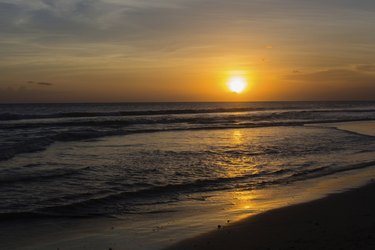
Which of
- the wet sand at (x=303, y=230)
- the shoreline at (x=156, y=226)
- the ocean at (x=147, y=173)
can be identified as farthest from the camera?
the ocean at (x=147, y=173)

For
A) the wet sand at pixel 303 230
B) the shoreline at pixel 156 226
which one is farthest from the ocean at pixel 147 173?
the wet sand at pixel 303 230

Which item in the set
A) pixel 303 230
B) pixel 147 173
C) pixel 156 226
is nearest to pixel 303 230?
pixel 303 230

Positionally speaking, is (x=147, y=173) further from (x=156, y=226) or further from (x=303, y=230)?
(x=303, y=230)

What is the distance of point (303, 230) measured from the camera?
22.6 ft

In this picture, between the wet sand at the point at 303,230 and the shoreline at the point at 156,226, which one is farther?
the shoreline at the point at 156,226

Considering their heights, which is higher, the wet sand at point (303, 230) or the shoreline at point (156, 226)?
the wet sand at point (303, 230)

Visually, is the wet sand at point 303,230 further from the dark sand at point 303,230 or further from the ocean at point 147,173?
the ocean at point 147,173

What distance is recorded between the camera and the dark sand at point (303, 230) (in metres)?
6.08

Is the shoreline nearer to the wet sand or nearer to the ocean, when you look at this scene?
the wet sand

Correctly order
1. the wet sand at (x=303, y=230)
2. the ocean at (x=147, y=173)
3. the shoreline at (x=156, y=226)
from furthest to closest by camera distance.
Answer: the ocean at (x=147, y=173)
the shoreline at (x=156, y=226)
the wet sand at (x=303, y=230)

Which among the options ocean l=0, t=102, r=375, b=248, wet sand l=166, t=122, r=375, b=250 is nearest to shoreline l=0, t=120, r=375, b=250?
wet sand l=166, t=122, r=375, b=250

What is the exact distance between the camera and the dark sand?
6079mm

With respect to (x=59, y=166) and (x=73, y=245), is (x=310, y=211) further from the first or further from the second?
(x=59, y=166)

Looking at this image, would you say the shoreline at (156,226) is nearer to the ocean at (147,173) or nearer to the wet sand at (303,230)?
the wet sand at (303,230)
